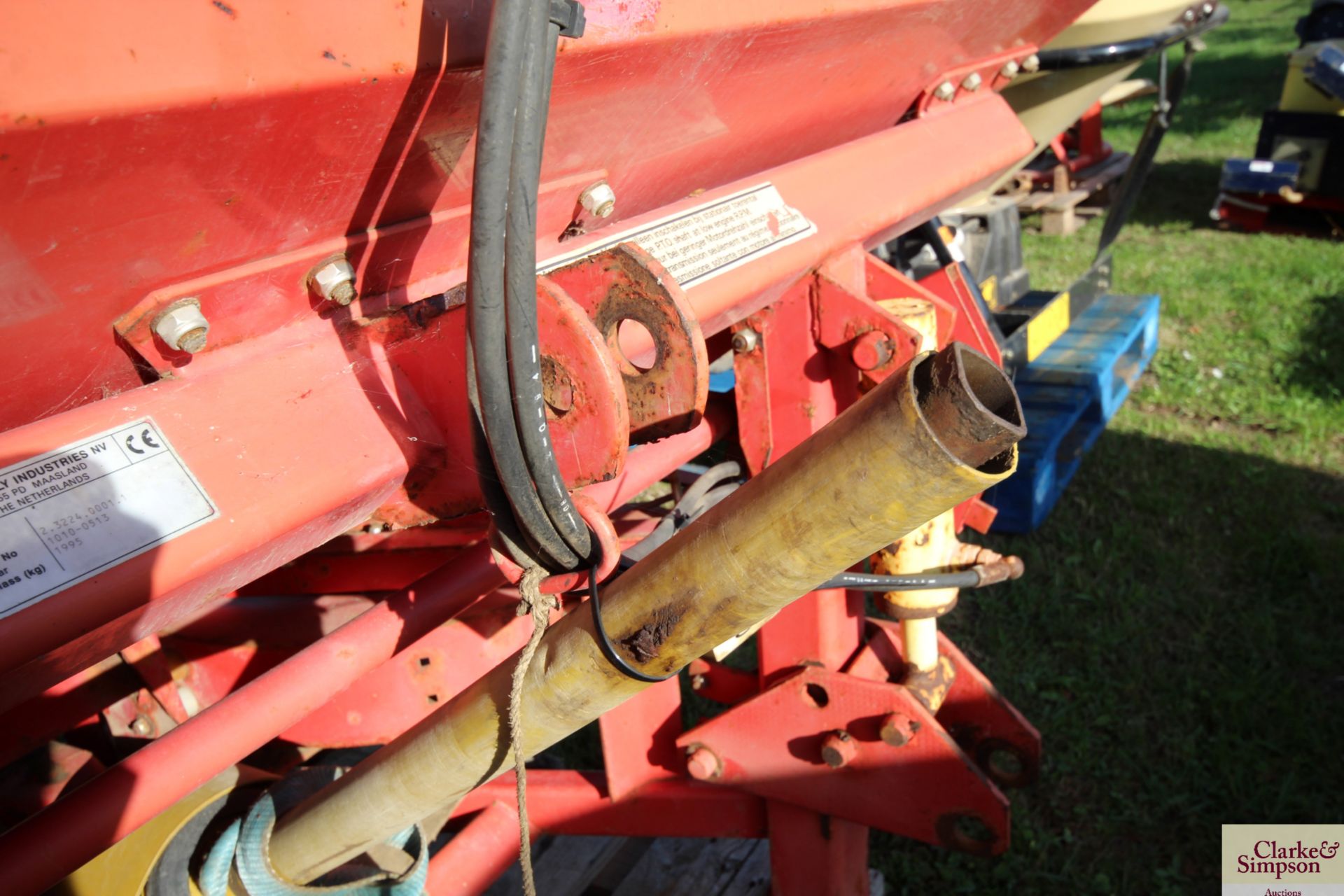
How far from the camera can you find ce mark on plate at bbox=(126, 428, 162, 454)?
92cm

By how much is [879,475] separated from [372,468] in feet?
1.83

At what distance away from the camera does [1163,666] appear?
2.96m

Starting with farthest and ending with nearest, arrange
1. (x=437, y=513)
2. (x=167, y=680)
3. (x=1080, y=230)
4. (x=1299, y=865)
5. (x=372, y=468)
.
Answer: (x=1080, y=230) < (x=1299, y=865) < (x=167, y=680) < (x=437, y=513) < (x=372, y=468)

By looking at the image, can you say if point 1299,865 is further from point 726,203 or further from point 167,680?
point 167,680

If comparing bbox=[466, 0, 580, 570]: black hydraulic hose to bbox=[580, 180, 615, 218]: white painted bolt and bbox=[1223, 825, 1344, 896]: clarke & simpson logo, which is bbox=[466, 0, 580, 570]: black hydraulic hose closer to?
bbox=[580, 180, 615, 218]: white painted bolt

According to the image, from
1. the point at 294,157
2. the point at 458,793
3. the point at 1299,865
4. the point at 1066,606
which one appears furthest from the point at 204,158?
the point at 1066,606

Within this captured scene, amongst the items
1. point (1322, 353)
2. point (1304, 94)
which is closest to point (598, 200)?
point (1322, 353)

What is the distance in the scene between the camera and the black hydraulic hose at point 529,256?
83 cm

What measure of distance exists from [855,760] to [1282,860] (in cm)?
114

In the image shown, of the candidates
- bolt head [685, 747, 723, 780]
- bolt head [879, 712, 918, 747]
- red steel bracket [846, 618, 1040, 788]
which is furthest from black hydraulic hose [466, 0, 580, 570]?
red steel bracket [846, 618, 1040, 788]

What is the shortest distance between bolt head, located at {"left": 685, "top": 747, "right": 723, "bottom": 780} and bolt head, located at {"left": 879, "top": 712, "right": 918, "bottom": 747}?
0.35 m

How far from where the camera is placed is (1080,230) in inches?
279

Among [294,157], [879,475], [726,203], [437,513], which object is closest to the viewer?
[879,475]

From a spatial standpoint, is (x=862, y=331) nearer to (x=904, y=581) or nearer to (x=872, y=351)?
(x=872, y=351)
